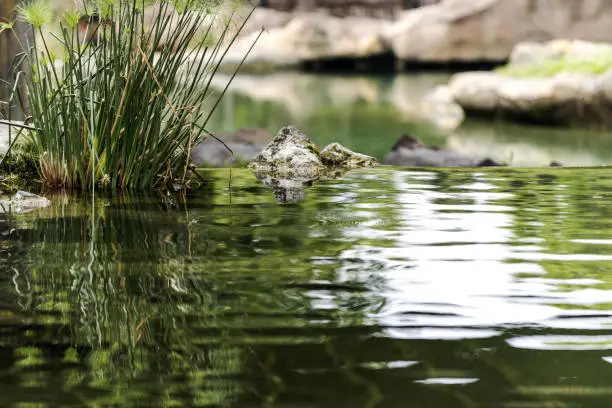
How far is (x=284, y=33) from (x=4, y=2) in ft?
43.1

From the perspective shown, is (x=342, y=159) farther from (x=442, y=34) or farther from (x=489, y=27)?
(x=489, y=27)

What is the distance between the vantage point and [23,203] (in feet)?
12.3

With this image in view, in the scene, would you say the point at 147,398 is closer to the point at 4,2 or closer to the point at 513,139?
the point at 4,2

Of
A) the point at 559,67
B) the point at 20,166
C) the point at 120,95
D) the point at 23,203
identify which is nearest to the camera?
the point at 23,203

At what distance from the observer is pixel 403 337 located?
1.87 metres

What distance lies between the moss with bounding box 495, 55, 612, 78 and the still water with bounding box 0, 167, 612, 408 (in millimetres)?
8806

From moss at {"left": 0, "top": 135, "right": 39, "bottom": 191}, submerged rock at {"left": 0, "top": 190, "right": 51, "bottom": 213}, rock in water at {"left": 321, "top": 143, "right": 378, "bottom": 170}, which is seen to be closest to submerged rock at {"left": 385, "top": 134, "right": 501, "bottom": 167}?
rock in water at {"left": 321, "top": 143, "right": 378, "bottom": 170}

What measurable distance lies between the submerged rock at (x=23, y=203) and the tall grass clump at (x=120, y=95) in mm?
218

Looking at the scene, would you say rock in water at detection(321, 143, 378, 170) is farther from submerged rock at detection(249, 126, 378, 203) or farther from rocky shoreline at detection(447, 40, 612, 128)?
A: rocky shoreline at detection(447, 40, 612, 128)

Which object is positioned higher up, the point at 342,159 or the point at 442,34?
the point at 442,34

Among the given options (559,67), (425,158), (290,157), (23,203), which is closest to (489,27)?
(559,67)

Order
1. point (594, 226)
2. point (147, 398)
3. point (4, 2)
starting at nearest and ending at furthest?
point (147, 398) → point (594, 226) → point (4, 2)

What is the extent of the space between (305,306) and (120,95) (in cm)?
206

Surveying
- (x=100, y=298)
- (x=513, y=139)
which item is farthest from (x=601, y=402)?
(x=513, y=139)
